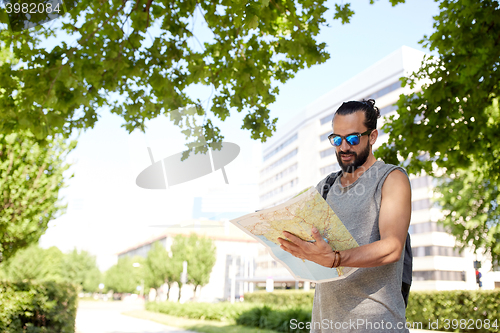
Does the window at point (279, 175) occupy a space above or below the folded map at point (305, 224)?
above

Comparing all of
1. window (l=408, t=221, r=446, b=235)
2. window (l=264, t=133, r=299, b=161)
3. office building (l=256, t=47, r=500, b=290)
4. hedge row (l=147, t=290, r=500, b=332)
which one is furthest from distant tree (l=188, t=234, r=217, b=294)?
window (l=264, t=133, r=299, b=161)

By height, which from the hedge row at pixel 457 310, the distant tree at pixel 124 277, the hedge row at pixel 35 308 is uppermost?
the hedge row at pixel 35 308

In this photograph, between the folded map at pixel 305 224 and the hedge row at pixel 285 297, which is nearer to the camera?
the folded map at pixel 305 224

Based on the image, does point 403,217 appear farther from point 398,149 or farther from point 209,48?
point 209,48

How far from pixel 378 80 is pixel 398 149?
54.7m

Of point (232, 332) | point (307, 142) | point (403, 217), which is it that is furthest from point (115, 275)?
point (403, 217)

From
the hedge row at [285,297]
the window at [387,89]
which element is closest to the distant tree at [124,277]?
the hedge row at [285,297]

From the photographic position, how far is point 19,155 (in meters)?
10.6

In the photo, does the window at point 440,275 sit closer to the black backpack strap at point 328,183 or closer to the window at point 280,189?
the window at point 280,189

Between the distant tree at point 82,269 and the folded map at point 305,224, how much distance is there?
224 ft

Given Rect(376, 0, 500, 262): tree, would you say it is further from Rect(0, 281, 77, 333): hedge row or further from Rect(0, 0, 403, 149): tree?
Rect(0, 281, 77, 333): hedge row

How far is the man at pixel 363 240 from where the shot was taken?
5.10 feet

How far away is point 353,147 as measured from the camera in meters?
1.87

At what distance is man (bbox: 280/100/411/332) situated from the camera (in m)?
1.55
